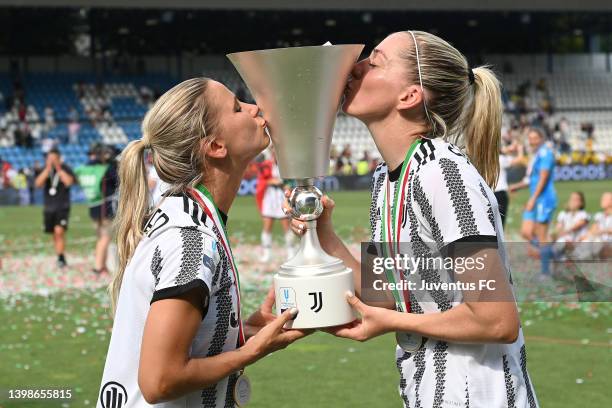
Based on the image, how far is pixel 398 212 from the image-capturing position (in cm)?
292

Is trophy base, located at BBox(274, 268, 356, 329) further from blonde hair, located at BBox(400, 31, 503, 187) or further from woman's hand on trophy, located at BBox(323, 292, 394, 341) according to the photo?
blonde hair, located at BBox(400, 31, 503, 187)

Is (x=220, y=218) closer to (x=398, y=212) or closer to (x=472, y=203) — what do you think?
(x=398, y=212)

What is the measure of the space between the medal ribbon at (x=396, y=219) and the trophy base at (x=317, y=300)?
0.79 feet

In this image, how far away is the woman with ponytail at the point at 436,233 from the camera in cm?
271

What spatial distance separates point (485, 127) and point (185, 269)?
1.20 m

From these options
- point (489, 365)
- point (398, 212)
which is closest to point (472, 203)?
point (398, 212)

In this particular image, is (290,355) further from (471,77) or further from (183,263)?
(183,263)

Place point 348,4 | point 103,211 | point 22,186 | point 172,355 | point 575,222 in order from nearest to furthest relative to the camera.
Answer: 1. point 172,355
2. point 575,222
3. point 103,211
4. point 22,186
5. point 348,4

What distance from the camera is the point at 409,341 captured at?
2.90 metres

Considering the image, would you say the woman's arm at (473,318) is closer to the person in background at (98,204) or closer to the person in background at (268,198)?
the person in background at (98,204)

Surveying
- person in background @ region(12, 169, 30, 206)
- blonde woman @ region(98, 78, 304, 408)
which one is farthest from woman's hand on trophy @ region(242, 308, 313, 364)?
person in background @ region(12, 169, 30, 206)

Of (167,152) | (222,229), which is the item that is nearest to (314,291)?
(222,229)

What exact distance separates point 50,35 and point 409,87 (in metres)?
42.7

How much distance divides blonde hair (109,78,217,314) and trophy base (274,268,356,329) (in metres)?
0.48
